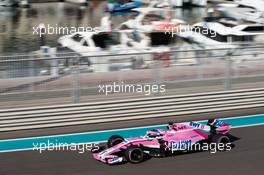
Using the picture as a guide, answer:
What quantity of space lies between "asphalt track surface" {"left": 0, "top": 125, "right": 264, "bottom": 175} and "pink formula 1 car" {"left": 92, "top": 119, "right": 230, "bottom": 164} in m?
0.13

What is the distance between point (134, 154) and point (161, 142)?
615 mm

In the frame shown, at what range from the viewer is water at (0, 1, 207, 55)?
113 feet

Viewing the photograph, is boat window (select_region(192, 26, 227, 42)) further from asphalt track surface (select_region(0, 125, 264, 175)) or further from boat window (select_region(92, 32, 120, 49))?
asphalt track surface (select_region(0, 125, 264, 175))

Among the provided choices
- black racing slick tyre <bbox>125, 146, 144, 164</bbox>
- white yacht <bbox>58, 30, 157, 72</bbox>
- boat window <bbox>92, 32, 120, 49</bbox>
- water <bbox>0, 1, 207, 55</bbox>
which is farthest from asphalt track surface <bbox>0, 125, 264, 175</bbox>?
water <bbox>0, 1, 207, 55</bbox>

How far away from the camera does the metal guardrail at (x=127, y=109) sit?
11.7m

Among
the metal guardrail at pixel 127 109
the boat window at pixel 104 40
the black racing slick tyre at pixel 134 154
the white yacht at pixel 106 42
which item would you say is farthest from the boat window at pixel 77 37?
the black racing slick tyre at pixel 134 154

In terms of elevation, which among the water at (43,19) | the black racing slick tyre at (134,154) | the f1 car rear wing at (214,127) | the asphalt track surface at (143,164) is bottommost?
the asphalt track surface at (143,164)

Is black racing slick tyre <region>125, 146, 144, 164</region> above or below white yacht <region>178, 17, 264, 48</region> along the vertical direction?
below

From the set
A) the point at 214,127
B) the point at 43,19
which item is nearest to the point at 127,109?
the point at 214,127

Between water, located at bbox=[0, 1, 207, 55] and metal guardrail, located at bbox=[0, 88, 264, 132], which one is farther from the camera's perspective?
water, located at bbox=[0, 1, 207, 55]

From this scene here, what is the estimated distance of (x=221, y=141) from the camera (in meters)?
10.5

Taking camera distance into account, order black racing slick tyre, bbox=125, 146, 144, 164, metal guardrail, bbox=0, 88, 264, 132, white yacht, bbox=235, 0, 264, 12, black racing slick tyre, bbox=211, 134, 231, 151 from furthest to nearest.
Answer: white yacht, bbox=235, 0, 264, 12 → metal guardrail, bbox=0, 88, 264, 132 → black racing slick tyre, bbox=211, 134, 231, 151 → black racing slick tyre, bbox=125, 146, 144, 164

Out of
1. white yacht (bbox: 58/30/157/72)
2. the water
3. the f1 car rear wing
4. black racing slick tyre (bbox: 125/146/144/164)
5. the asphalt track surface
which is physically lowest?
the asphalt track surface

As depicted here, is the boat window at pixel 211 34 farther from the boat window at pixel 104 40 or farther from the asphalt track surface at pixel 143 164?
the asphalt track surface at pixel 143 164
